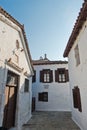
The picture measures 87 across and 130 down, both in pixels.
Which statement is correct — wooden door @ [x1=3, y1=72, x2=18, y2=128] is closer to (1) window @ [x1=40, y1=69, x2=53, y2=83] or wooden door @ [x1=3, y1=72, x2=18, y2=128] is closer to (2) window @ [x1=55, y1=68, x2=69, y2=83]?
(1) window @ [x1=40, y1=69, x2=53, y2=83]

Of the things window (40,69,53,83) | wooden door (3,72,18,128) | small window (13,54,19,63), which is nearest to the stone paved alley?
wooden door (3,72,18,128)

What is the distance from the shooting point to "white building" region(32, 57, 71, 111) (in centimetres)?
1496

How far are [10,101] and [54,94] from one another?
9.20 metres

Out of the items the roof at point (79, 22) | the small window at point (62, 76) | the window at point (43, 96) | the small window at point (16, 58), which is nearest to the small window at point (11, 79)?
the small window at point (16, 58)

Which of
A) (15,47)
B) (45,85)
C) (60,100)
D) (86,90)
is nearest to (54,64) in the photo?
(45,85)

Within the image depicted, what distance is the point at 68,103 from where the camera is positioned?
586 inches

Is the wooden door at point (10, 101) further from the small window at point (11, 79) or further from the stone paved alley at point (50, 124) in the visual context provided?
A: the stone paved alley at point (50, 124)

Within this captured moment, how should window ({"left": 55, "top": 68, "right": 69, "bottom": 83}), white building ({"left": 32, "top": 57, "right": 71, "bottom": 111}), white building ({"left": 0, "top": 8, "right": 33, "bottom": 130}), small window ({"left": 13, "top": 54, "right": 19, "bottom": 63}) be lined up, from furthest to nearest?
1. window ({"left": 55, "top": 68, "right": 69, "bottom": 83})
2. white building ({"left": 32, "top": 57, "right": 71, "bottom": 111})
3. small window ({"left": 13, "top": 54, "right": 19, "bottom": 63})
4. white building ({"left": 0, "top": 8, "right": 33, "bottom": 130})

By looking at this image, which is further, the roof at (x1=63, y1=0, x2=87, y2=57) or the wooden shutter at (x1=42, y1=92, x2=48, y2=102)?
the wooden shutter at (x1=42, y1=92, x2=48, y2=102)

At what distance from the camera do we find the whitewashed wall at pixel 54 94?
14.9 meters

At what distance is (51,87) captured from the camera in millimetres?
15484

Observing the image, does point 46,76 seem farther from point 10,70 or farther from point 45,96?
point 10,70

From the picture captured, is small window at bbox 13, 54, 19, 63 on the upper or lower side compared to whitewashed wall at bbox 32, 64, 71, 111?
upper

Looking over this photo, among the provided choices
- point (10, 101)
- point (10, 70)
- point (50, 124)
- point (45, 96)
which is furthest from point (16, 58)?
point (45, 96)
